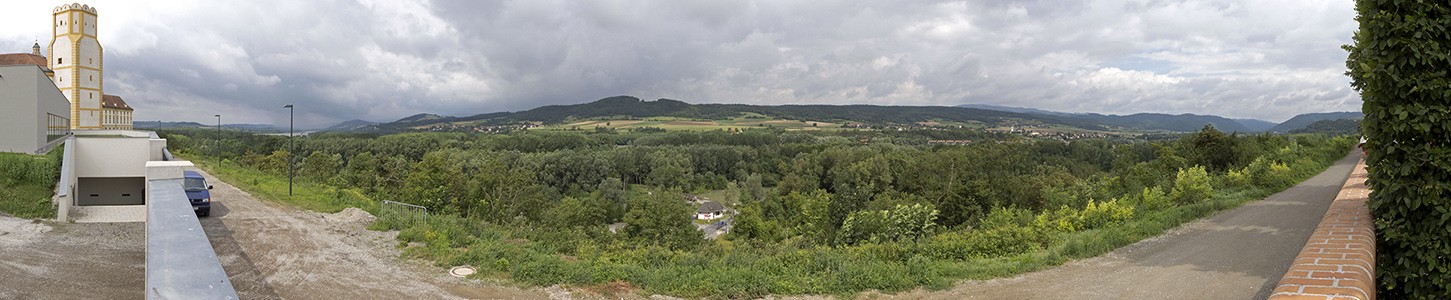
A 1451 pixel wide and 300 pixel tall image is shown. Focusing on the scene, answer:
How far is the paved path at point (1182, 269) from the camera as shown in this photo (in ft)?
21.7

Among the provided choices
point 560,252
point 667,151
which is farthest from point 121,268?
point 667,151

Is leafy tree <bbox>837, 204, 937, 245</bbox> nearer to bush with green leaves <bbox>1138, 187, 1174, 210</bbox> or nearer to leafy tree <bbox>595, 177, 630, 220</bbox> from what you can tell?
bush with green leaves <bbox>1138, 187, 1174, 210</bbox>

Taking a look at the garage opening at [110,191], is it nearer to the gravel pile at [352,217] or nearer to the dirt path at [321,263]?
the dirt path at [321,263]

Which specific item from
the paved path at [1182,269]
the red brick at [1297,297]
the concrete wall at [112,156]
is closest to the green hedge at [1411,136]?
the red brick at [1297,297]

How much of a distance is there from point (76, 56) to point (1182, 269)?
2000 inches

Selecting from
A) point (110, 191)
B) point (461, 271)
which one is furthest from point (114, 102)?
point (461, 271)

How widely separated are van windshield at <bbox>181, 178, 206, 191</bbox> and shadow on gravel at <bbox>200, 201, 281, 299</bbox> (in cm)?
111

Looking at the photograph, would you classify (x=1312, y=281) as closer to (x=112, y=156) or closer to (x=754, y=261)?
(x=754, y=261)

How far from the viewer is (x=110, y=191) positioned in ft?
56.8

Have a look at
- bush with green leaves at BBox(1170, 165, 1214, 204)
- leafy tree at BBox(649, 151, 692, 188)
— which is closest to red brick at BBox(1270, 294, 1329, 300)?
bush with green leaves at BBox(1170, 165, 1214, 204)

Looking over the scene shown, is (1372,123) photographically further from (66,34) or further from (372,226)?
(66,34)

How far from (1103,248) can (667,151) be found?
82591mm

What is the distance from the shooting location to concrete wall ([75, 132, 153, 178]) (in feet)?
54.1

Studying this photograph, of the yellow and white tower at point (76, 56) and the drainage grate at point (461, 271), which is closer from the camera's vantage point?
the drainage grate at point (461, 271)
